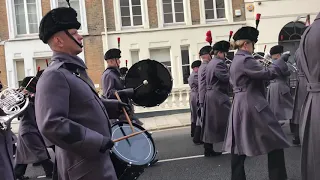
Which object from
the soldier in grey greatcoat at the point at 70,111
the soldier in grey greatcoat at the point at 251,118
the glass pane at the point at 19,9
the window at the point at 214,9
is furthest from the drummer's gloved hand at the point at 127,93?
the glass pane at the point at 19,9

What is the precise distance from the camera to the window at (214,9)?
57.1 ft

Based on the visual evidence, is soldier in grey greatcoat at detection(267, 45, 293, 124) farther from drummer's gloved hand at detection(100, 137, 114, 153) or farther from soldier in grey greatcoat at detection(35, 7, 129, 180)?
drummer's gloved hand at detection(100, 137, 114, 153)

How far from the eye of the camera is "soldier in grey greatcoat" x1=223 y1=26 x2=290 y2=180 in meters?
4.64

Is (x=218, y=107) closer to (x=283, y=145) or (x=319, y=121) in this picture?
(x=283, y=145)

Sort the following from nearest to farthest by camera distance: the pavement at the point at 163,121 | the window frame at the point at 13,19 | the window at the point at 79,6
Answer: the pavement at the point at 163,121 → the window frame at the point at 13,19 → the window at the point at 79,6

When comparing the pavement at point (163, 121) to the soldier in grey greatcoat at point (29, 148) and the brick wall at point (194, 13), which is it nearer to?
the brick wall at point (194, 13)

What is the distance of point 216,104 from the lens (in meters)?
7.05

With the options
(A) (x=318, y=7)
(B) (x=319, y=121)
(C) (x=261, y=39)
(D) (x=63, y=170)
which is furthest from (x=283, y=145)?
(A) (x=318, y=7)

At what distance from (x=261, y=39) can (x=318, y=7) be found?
315 centimetres

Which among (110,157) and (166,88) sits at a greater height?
(166,88)

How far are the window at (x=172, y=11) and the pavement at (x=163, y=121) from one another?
4.33 meters

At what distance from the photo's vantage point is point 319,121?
3082 millimetres

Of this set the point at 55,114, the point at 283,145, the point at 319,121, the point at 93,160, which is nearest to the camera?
the point at 55,114

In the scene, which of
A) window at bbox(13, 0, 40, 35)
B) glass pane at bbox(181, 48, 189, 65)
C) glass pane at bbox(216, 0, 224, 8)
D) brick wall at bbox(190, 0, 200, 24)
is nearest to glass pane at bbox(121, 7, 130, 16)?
brick wall at bbox(190, 0, 200, 24)
